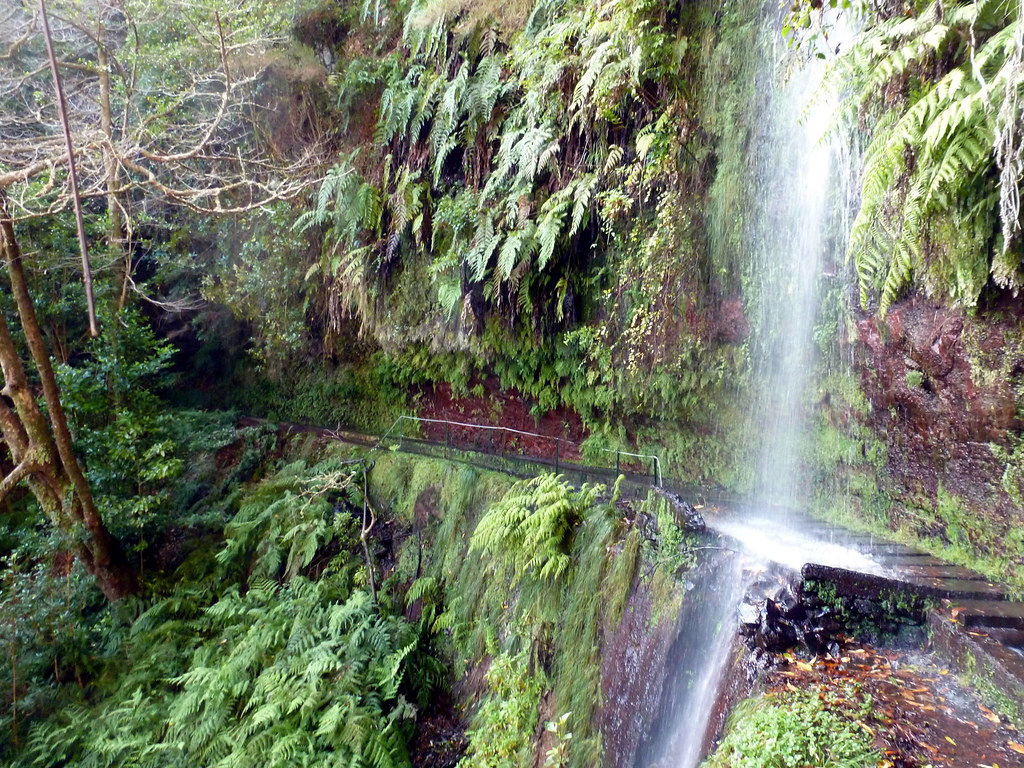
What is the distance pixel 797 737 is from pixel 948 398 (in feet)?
12.2

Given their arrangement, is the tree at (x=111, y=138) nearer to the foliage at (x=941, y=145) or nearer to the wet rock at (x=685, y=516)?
the wet rock at (x=685, y=516)

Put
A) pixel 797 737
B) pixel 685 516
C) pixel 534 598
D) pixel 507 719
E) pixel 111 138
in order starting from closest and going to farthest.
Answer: pixel 797 737 → pixel 685 516 → pixel 507 719 → pixel 534 598 → pixel 111 138

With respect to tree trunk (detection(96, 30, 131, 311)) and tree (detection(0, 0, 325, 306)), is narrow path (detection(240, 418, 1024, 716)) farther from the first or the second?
tree (detection(0, 0, 325, 306))

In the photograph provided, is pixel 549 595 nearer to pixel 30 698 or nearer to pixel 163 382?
pixel 30 698

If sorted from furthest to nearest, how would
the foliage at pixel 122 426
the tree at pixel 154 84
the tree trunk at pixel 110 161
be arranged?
the tree at pixel 154 84 → the foliage at pixel 122 426 → the tree trunk at pixel 110 161

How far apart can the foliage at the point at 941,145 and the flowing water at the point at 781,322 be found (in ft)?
1.76

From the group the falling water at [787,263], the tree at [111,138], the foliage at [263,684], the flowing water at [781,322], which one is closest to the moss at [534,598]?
the flowing water at [781,322]

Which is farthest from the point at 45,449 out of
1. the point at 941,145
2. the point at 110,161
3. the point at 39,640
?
the point at 941,145

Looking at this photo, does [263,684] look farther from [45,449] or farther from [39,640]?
[45,449]

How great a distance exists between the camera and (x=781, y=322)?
21.1 ft

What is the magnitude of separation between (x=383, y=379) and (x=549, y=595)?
816 cm

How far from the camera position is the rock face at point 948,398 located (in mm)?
4652

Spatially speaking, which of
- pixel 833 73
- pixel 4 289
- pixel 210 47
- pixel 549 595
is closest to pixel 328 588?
pixel 549 595

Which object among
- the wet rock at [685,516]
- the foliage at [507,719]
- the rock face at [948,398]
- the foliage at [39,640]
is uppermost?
the rock face at [948,398]
